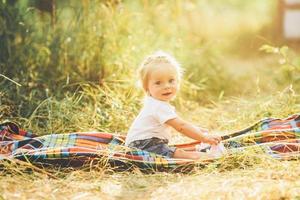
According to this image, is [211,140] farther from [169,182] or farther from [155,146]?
[169,182]

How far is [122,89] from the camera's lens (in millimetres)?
4527

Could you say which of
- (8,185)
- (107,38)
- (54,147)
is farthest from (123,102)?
(8,185)

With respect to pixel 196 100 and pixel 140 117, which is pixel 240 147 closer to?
pixel 140 117

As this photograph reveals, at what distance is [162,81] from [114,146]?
447mm

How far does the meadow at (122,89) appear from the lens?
3.01m

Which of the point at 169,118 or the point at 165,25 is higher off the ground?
the point at 165,25

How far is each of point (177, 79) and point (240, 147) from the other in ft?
1.70

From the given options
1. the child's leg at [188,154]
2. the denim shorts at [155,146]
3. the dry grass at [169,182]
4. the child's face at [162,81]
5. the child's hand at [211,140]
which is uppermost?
the child's face at [162,81]

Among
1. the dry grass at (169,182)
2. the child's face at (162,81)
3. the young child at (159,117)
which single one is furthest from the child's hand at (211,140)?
the child's face at (162,81)

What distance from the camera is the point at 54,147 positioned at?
3484 millimetres

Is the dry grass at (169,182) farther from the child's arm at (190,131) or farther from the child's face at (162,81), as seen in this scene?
the child's face at (162,81)

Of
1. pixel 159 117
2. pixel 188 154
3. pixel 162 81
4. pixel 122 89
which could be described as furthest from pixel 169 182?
pixel 122 89

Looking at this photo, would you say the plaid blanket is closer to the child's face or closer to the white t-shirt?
the white t-shirt

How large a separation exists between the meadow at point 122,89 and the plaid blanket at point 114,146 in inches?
2.9
